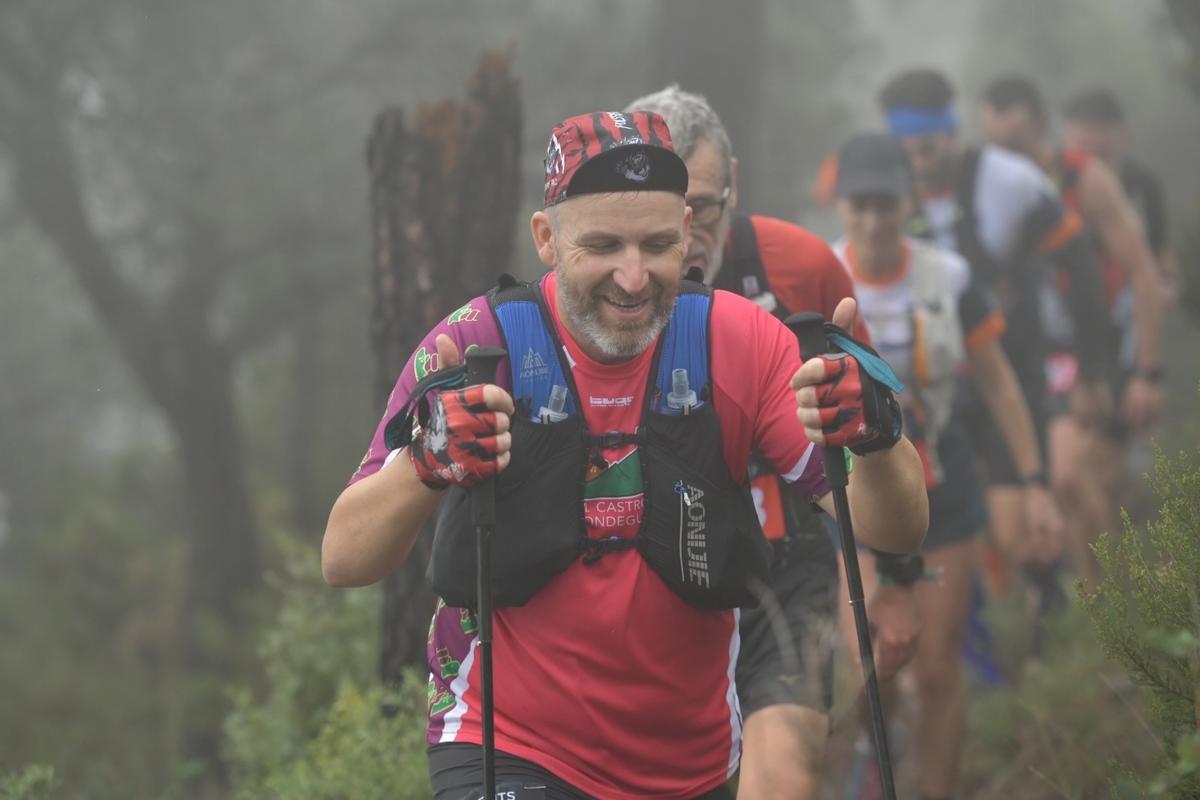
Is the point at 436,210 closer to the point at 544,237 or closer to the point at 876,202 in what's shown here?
the point at 876,202

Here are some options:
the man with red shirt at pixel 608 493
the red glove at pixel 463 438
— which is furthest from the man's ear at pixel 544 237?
the red glove at pixel 463 438

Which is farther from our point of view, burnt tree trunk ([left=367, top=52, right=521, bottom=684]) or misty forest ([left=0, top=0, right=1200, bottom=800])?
burnt tree trunk ([left=367, top=52, right=521, bottom=684])

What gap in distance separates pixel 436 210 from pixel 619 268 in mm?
3147

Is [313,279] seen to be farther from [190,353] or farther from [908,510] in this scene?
[908,510]

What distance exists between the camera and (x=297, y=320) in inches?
738

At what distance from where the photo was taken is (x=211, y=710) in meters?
15.7

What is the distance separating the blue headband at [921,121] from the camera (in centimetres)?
816

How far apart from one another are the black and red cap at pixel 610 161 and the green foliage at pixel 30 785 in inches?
104

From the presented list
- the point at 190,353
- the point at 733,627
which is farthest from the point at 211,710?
the point at 733,627

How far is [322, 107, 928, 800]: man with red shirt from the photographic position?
3.56 metres

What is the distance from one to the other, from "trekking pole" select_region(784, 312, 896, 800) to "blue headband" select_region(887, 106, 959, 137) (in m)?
4.97

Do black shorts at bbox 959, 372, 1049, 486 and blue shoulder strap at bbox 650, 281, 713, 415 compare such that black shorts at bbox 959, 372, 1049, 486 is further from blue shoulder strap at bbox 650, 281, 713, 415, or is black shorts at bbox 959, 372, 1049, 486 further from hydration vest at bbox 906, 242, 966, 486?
blue shoulder strap at bbox 650, 281, 713, 415

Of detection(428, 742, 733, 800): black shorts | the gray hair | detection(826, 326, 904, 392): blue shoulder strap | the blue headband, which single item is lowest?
detection(428, 742, 733, 800): black shorts

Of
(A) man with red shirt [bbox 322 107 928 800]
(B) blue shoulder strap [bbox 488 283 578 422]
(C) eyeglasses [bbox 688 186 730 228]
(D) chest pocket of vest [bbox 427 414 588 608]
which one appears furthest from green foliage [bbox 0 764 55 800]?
(C) eyeglasses [bbox 688 186 730 228]
